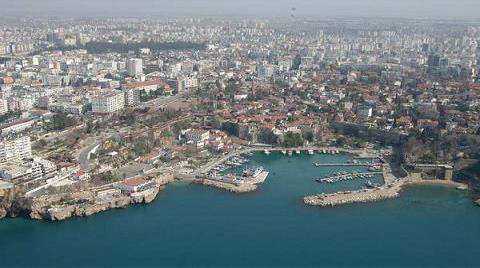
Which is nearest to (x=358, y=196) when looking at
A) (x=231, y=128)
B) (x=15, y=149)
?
(x=231, y=128)

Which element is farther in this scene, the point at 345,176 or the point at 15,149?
the point at 15,149

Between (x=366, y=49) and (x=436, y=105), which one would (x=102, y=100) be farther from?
(x=366, y=49)

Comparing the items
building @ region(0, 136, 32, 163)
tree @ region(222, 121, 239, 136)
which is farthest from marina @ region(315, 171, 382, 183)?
building @ region(0, 136, 32, 163)

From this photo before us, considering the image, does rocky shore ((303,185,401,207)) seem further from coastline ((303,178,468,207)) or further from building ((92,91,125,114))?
building ((92,91,125,114))

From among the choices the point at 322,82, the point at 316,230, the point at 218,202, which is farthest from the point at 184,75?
the point at 316,230

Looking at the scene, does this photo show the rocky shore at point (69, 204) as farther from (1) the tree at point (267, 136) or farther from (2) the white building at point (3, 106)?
(2) the white building at point (3, 106)

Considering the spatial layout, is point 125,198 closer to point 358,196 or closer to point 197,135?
point 197,135

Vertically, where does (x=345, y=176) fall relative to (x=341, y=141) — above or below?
below

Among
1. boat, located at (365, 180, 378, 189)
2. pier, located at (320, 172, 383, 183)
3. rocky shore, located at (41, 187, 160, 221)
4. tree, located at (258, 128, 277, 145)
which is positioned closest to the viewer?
rocky shore, located at (41, 187, 160, 221)
